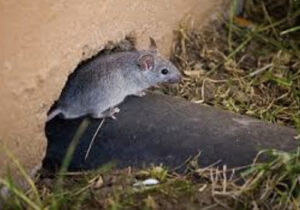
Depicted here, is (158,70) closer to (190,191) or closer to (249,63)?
(249,63)

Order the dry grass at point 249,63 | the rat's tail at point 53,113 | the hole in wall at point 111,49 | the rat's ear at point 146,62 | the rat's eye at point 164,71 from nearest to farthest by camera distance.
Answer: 1. the rat's tail at point 53,113
2. the hole in wall at point 111,49
3. the rat's ear at point 146,62
4. the rat's eye at point 164,71
5. the dry grass at point 249,63

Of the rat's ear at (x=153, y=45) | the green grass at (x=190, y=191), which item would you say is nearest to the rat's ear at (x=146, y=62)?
the rat's ear at (x=153, y=45)

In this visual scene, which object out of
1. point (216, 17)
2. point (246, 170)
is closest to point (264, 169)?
point (246, 170)

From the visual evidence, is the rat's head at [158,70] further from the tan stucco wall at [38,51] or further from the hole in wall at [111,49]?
the tan stucco wall at [38,51]

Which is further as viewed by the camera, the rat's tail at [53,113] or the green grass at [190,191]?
the rat's tail at [53,113]

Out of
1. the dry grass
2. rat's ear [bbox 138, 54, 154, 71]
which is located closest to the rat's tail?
rat's ear [bbox 138, 54, 154, 71]

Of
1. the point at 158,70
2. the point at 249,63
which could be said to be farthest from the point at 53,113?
the point at 249,63

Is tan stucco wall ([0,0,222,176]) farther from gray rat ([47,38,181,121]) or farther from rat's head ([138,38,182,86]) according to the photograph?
rat's head ([138,38,182,86])
